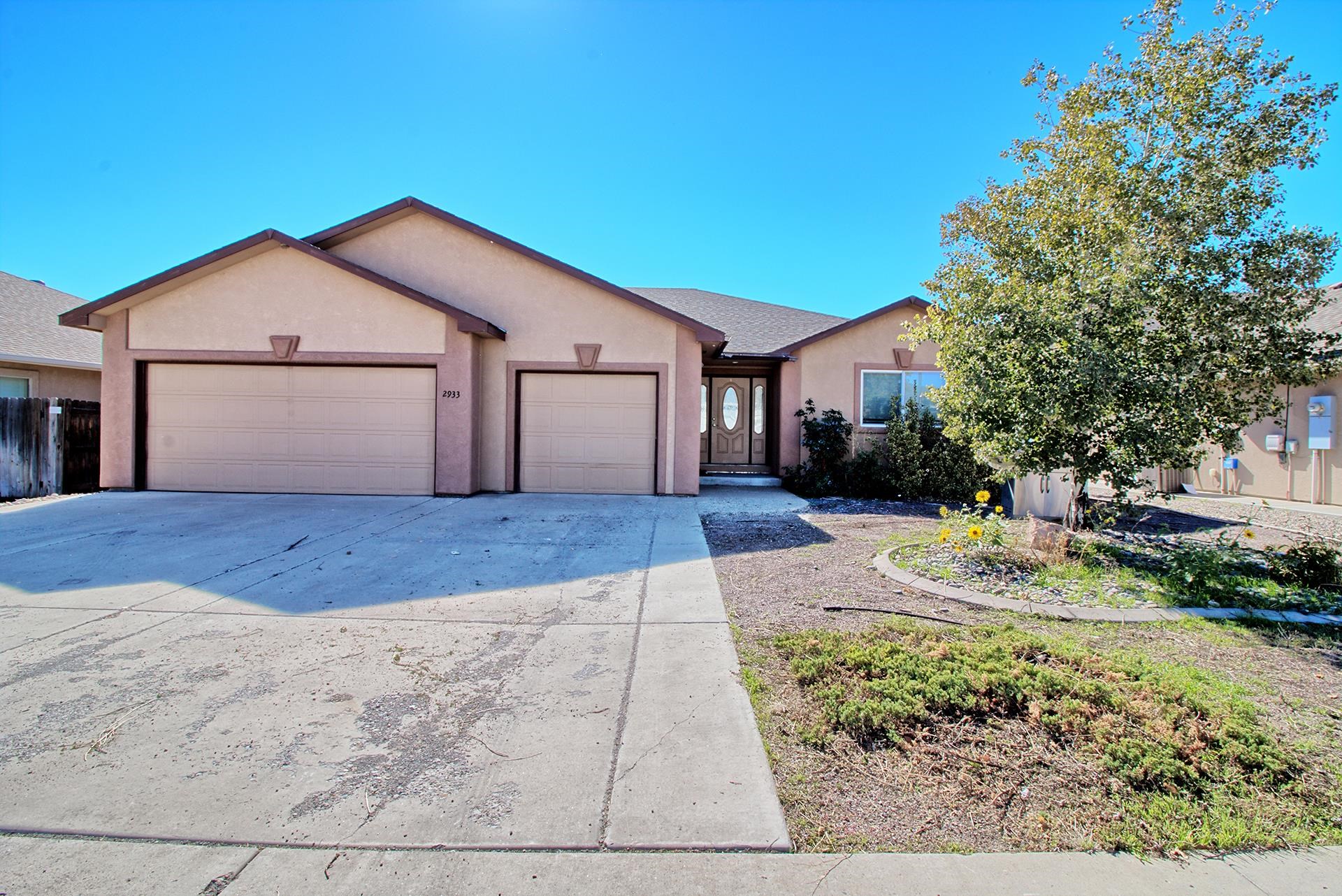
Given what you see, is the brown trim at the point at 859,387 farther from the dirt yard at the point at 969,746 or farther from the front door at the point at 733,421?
the dirt yard at the point at 969,746

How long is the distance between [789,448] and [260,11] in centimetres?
1130

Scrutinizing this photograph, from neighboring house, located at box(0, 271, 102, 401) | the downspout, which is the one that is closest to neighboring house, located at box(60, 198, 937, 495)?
neighboring house, located at box(0, 271, 102, 401)

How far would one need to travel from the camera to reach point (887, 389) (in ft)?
44.0

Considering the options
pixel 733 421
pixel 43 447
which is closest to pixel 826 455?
pixel 733 421

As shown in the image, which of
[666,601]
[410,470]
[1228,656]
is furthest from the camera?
[410,470]

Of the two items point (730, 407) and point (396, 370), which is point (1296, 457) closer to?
point (730, 407)

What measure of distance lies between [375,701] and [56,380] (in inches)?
682

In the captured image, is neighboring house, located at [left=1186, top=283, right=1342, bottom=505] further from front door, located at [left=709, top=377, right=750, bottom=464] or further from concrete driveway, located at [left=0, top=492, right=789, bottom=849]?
concrete driveway, located at [left=0, top=492, right=789, bottom=849]

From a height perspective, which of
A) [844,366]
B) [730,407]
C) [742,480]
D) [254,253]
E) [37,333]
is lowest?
[742,480]

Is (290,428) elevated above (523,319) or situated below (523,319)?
below

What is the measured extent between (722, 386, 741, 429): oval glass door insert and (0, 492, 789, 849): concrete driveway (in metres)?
9.48

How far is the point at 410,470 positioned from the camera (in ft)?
36.1

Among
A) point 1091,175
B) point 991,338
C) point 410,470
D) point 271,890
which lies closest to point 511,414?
point 410,470

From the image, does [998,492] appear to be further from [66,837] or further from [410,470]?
[66,837]
